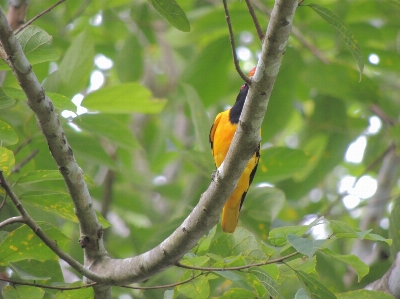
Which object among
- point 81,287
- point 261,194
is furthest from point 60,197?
point 261,194

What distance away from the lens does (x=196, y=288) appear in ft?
8.22

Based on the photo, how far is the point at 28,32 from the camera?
2242 mm

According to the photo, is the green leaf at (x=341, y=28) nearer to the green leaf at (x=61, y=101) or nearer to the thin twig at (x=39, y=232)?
the green leaf at (x=61, y=101)

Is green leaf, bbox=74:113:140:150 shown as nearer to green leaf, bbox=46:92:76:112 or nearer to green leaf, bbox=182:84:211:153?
green leaf, bbox=182:84:211:153

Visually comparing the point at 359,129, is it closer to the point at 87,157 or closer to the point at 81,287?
the point at 87,157

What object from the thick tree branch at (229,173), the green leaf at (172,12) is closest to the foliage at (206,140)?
the green leaf at (172,12)

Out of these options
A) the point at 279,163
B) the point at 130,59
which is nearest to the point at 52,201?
the point at 279,163

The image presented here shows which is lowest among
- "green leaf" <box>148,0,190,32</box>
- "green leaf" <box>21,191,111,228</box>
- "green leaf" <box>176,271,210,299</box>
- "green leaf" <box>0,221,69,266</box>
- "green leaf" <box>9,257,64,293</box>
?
"green leaf" <box>176,271,210,299</box>

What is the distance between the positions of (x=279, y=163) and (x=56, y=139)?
2.18 m

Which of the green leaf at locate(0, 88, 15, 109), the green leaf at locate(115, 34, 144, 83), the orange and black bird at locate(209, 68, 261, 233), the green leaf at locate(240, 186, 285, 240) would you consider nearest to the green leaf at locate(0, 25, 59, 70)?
the green leaf at locate(0, 88, 15, 109)

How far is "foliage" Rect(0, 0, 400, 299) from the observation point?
92.9 inches

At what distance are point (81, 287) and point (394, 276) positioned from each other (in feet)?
5.63

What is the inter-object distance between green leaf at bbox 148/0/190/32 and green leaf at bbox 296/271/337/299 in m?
1.16

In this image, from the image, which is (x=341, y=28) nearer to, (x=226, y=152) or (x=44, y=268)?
(x=44, y=268)
